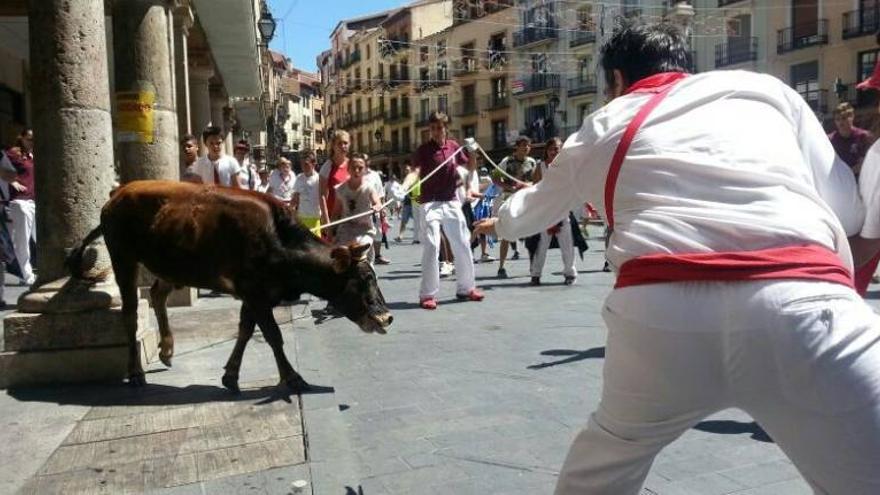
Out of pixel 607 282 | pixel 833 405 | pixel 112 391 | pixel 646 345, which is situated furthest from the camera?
pixel 607 282

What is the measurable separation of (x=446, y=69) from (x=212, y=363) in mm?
60979

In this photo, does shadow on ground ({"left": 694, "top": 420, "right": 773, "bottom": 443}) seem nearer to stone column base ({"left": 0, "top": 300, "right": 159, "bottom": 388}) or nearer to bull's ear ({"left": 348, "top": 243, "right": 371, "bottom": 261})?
bull's ear ({"left": 348, "top": 243, "right": 371, "bottom": 261})

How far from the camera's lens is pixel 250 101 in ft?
104

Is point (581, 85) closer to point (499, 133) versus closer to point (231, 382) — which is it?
point (499, 133)

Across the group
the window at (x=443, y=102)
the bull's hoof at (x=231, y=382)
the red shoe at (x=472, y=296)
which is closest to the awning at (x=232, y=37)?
the red shoe at (x=472, y=296)

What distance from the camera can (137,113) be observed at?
6949 millimetres

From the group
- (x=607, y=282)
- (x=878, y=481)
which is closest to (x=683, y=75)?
(x=878, y=481)

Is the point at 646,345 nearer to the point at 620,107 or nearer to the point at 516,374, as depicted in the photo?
the point at 620,107

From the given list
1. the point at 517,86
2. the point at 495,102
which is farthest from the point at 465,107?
the point at 517,86

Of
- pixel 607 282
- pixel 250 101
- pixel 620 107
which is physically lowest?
pixel 607 282

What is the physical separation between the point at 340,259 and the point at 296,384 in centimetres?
81

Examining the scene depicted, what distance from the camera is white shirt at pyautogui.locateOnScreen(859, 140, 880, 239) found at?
8.07 ft

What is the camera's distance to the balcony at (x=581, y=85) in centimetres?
5078

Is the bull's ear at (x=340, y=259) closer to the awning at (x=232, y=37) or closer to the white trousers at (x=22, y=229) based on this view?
the white trousers at (x=22, y=229)
